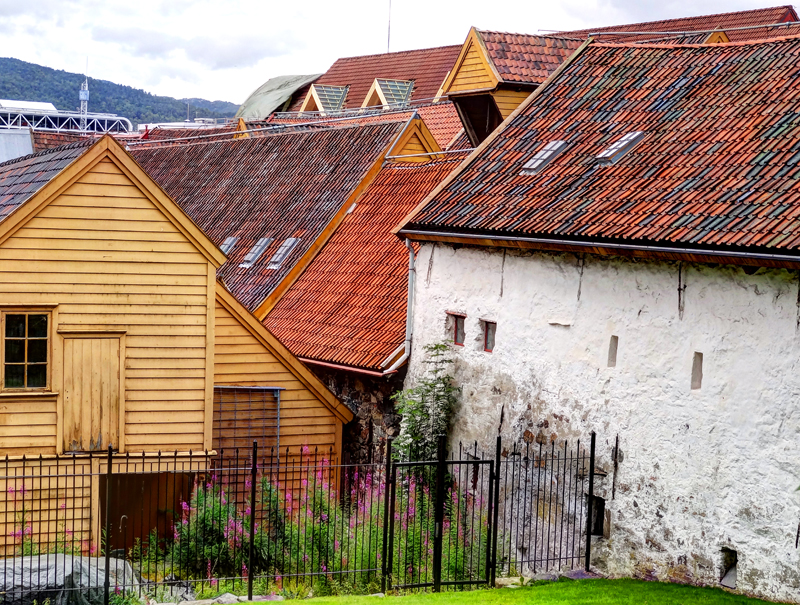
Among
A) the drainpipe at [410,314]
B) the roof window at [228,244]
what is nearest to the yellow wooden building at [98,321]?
the drainpipe at [410,314]

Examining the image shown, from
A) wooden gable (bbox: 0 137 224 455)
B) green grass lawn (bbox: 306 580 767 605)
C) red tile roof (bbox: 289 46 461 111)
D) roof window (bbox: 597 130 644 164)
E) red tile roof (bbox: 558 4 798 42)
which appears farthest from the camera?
red tile roof (bbox: 289 46 461 111)

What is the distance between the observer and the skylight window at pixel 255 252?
24516 millimetres

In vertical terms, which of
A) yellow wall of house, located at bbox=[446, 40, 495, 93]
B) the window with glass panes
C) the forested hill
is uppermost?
the forested hill

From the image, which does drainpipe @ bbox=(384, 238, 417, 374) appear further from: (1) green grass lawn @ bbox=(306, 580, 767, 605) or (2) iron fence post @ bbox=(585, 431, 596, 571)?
(1) green grass lawn @ bbox=(306, 580, 767, 605)

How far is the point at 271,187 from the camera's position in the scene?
2731cm

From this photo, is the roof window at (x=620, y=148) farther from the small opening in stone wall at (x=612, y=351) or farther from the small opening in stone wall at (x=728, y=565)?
the small opening in stone wall at (x=728, y=565)

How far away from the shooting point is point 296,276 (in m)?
23.3

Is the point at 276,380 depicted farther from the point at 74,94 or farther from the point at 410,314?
the point at 74,94

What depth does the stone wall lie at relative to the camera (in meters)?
18.6

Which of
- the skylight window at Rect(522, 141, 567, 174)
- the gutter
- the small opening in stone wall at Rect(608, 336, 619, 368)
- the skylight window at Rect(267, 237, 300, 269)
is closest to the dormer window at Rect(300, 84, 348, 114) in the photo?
the skylight window at Rect(267, 237, 300, 269)

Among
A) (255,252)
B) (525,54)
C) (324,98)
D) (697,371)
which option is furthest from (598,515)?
(324,98)

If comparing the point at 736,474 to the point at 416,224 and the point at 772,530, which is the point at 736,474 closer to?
the point at 772,530

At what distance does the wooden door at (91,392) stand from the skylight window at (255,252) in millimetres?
8540

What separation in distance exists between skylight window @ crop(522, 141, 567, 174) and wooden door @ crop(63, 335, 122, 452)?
22.1 ft
